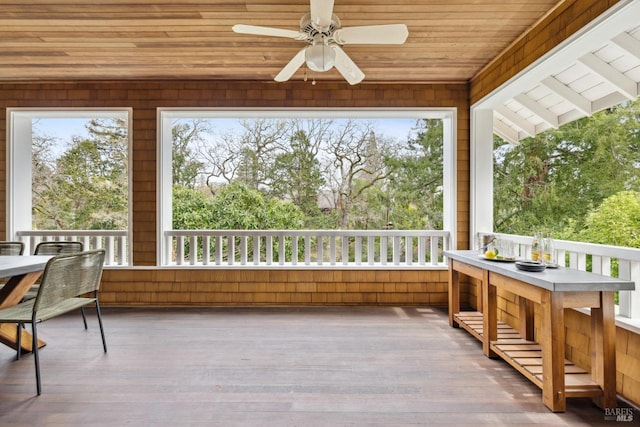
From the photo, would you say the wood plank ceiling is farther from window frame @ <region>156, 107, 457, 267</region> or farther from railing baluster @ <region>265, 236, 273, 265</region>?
railing baluster @ <region>265, 236, 273, 265</region>

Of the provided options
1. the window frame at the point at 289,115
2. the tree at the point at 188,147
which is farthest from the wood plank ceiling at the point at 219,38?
the tree at the point at 188,147

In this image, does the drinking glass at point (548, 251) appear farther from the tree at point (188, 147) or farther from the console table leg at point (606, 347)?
the tree at point (188, 147)

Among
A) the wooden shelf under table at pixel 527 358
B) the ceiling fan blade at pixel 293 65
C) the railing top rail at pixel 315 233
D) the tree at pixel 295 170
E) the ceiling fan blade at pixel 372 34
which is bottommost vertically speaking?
the wooden shelf under table at pixel 527 358

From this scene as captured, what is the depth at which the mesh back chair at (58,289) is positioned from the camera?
2252mm

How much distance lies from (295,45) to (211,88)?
59.5 inches

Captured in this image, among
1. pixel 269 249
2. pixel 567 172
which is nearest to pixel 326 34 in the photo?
pixel 269 249

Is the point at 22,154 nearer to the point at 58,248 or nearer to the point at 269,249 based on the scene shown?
the point at 58,248

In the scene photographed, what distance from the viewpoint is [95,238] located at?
14.6 feet

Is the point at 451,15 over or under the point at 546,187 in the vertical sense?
over

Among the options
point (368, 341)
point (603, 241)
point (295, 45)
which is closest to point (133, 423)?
point (368, 341)

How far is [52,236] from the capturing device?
4.44m

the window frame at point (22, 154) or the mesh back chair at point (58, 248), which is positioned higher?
A: the window frame at point (22, 154)

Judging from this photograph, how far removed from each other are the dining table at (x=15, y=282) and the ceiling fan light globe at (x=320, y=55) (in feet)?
8.44

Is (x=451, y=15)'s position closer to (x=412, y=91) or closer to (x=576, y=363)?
(x=412, y=91)
